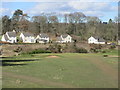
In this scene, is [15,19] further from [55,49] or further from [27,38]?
[55,49]

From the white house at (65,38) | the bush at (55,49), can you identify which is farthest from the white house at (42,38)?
the bush at (55,49)

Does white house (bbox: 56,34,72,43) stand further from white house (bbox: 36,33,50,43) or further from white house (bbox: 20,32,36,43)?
white house (bbox: 20,32,36,43)

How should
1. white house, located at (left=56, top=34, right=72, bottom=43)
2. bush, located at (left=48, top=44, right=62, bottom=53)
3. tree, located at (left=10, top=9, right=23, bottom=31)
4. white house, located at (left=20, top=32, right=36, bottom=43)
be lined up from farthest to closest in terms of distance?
tree, located at (left=10, top=9, right=23, bottom=31)
white house, located at (left=56, top=34, right=72, bottom=43)
white house, located at (left=20, top=32, right=36, bottom=43)
bush, located at (left=48, top=44, right=62, bottom=53)

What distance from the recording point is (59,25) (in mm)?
98625

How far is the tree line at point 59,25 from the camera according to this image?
3705 inches

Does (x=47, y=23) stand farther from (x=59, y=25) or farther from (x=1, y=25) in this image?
(x=1, y=25)

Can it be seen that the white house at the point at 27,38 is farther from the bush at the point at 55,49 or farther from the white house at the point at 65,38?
the bush at the point at 55,49

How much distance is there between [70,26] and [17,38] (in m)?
23.0

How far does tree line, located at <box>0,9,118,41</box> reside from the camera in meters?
94.1

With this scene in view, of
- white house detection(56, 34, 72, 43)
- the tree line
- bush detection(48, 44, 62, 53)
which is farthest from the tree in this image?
bush detection(48, 44, 62, 53)

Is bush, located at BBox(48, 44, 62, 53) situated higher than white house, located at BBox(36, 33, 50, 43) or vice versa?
white house, located at BBox(36, 33, 50, 43)

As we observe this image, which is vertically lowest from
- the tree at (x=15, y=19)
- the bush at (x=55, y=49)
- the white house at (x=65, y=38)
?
the bush at (x=55, y=49)

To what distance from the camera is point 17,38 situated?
8888 centimetres

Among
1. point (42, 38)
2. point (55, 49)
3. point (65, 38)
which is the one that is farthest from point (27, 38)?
point (55, 49)
